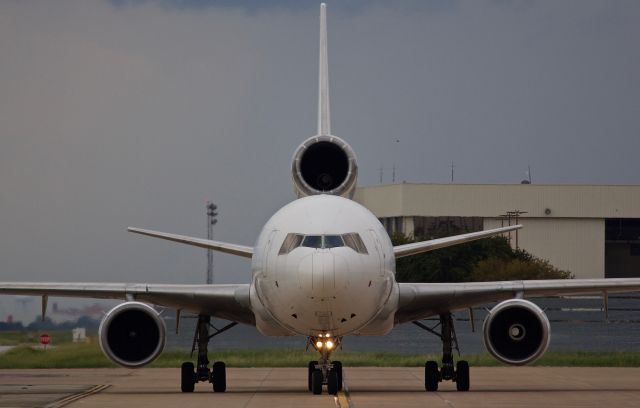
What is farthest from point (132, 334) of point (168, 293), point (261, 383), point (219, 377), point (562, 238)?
point (562, 238)

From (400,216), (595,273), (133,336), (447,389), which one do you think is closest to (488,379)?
(447,389)

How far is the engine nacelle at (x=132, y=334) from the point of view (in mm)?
27281

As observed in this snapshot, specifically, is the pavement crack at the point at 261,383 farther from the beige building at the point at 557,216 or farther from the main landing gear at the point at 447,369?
the beige building at the point at 557,216

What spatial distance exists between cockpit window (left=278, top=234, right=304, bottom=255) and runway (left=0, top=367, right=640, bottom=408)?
261cm

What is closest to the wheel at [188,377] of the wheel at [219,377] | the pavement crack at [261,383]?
the wheel at [219,377]

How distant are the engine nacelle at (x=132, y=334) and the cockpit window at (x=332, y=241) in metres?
4.99

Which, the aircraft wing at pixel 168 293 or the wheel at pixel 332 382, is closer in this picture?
the wheel at pixel 332 382

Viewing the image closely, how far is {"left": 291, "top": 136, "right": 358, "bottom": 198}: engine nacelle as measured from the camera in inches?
1134

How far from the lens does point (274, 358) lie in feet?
143

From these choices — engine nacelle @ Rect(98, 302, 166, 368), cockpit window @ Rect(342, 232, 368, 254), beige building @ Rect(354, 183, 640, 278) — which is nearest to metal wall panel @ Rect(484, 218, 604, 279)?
beige building @ Rect(354, 183, 640, 278)

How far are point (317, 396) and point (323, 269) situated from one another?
3.97 m

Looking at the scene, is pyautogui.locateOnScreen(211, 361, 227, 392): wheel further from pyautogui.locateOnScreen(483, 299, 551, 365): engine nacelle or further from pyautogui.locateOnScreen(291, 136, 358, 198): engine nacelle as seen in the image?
pyautogui.locateOnScreen(483, 299, 551, 365): engine nacelle

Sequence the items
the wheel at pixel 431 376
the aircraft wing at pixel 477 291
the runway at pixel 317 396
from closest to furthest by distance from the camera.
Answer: the runway at pixel 317 396 < the aircraft wing at pixel 477 291 < the wheel at pixel 431 376

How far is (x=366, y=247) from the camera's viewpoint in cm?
2445
